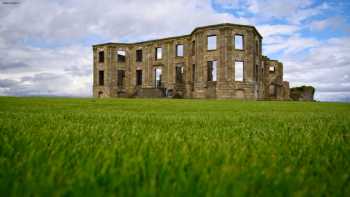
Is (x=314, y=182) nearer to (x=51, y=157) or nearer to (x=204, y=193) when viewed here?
(x=204, y=193)

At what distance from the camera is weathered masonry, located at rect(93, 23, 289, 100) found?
27.7 metres

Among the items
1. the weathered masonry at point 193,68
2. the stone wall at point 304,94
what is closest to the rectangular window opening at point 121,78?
the weathered masonry at point 193,68

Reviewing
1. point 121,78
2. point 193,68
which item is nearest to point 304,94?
point 193,68

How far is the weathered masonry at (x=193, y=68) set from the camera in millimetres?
27688

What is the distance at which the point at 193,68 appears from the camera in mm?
31047

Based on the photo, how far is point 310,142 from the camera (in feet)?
8.17

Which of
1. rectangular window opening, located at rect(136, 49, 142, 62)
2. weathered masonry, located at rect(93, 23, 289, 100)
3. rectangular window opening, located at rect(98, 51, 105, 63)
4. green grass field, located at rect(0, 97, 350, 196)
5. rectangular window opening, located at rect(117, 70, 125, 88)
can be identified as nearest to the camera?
green grass field, located at rect(0, 97, 350, 196)

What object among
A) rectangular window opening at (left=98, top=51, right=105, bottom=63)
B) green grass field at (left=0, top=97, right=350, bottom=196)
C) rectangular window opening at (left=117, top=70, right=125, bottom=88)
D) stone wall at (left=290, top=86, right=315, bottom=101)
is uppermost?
rectangular window opening at (left=98, top=51, right=105, bottom=63)

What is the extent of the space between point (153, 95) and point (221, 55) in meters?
9.18

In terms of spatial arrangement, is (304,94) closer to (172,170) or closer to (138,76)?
(138,76)

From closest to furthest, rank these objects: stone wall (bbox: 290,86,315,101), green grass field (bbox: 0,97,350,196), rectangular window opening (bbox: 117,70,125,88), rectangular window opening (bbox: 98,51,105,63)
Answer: green grass field (bbox: 0,97,350,196)
rectangular window opening (bbox: 117,70,125,88)
rectangular window opening (bbox: 98,51,105,63)
stone wall (bbox: 290,86,315,101)

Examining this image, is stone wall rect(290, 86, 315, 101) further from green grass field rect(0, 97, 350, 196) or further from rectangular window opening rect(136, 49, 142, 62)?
green grass field rect(0, 97, 350, 196)

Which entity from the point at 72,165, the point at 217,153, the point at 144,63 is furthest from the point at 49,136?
the point at 144,63

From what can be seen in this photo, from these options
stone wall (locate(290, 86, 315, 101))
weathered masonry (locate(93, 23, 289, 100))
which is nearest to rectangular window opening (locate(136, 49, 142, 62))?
weathered masonry (locate(93, 23, 289, 100))
